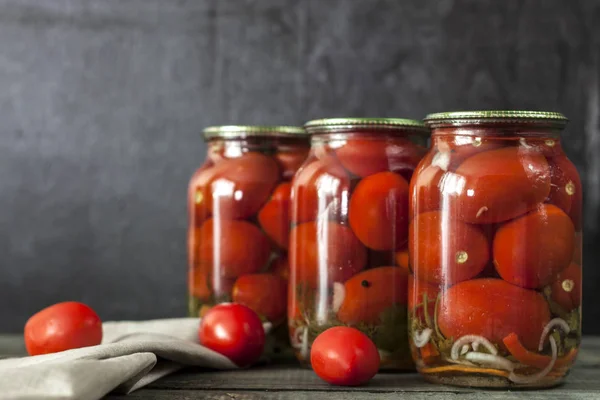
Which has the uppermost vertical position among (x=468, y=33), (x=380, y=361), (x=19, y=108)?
(x=468, y=33)

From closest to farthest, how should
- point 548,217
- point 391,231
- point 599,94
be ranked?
point 548,217 < point 391,231 < point 599,94

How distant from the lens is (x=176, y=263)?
1.82m

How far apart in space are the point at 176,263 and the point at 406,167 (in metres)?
0.78

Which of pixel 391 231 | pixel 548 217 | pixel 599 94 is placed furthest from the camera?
pixel 599 94

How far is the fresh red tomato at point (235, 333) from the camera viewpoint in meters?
1.20

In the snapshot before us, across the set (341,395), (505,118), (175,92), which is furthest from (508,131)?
(175,92)

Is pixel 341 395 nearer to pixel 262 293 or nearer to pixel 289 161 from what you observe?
pixel 262 293

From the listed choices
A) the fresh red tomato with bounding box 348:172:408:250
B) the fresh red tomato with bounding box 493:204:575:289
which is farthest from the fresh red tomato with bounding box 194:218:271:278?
the fresh red tomato with bounding box 493:204:575:289

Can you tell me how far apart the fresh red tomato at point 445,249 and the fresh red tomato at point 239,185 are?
0.30 m

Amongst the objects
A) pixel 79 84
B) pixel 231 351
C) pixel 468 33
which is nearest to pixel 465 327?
pixel 231 351

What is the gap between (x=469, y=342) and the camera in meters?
1.02

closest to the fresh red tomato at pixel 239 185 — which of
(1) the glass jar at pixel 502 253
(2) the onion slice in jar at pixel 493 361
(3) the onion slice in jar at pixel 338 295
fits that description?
(3) the onion slice in jar at pixel 338 295

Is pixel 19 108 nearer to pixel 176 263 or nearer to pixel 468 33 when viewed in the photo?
pixel 176 263

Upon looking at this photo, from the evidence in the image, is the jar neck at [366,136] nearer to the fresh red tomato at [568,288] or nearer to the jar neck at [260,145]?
the jar neck at [260,145]
